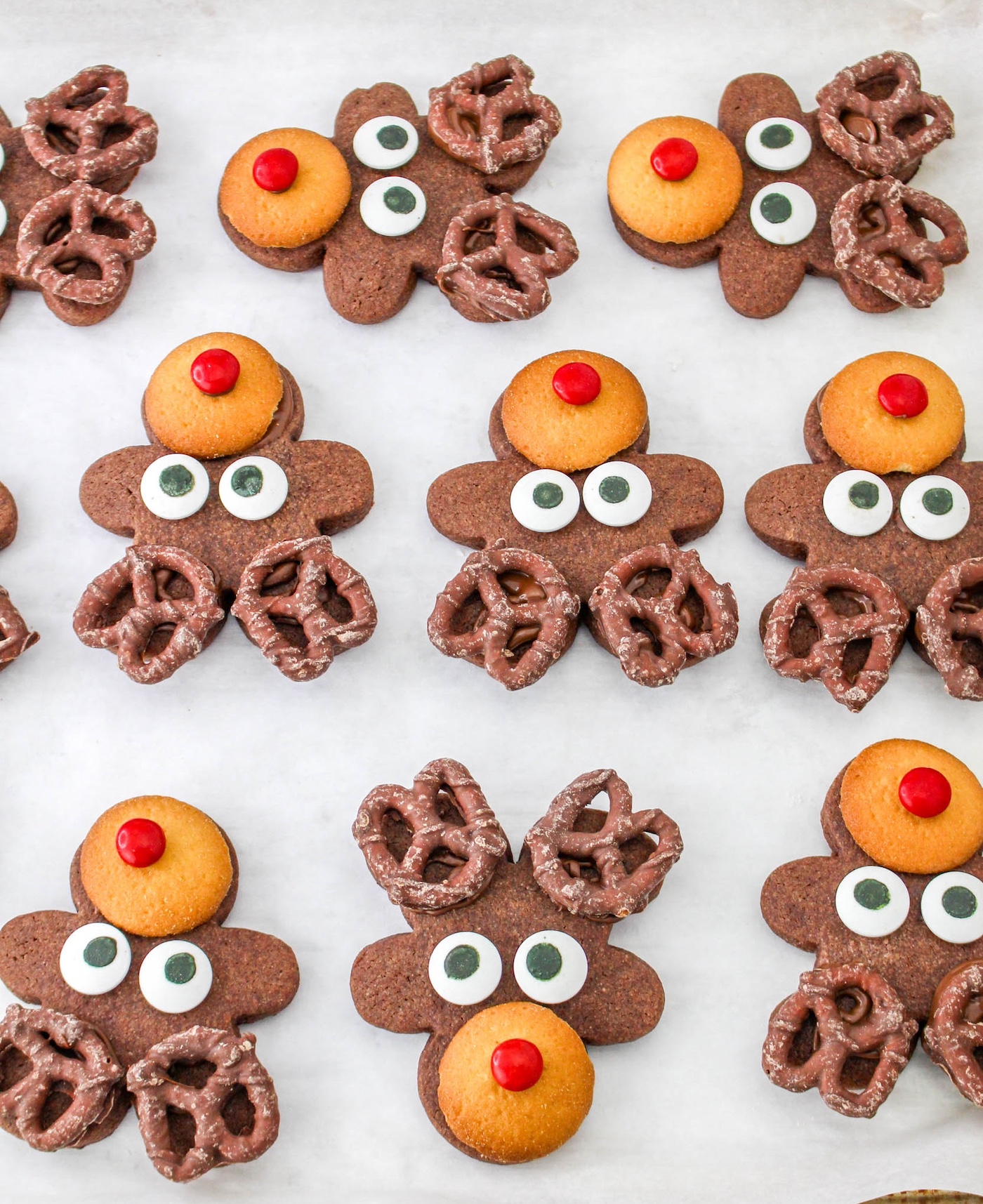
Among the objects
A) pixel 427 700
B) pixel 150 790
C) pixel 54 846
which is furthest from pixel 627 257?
pixel 54 846

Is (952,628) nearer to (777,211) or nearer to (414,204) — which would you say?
(777,211)

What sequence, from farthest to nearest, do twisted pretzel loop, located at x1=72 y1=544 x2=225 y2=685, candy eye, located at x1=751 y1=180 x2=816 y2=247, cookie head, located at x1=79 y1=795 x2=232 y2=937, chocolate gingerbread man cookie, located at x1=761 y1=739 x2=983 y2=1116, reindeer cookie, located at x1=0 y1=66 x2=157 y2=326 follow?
candy eye, located at x1=751 y1=180 x2=816 y2=247 < reindeer cookie, located at x1=0 y1=66 x2=157 y2=326 < twisted pretzel loop, located at x1=72 y1=544 x2=225 y2=685 < cookie head, located at x1=79 y1=795 x2=232 y2=937 < chocolate gingerbread man cookie, located at x1=761 y1=739 x2=983 y2=1116

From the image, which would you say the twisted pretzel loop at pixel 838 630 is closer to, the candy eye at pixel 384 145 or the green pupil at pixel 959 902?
the green pupil at pixel 959 902

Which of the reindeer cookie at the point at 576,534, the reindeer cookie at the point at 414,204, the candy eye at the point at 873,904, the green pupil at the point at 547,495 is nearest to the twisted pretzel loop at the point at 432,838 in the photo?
the reindeer cookie at the point at 576,534

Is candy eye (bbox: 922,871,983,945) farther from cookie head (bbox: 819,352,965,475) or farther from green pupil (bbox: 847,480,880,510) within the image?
cookie head (bbox: 819,352,965,475)

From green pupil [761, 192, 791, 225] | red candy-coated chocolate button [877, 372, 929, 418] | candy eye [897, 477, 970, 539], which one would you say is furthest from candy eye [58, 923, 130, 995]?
green pupil [761, 192, 791, 225]

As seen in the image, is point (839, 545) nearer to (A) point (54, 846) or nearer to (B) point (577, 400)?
(B) point (577, 400)

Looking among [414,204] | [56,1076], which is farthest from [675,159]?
[56,1076]
